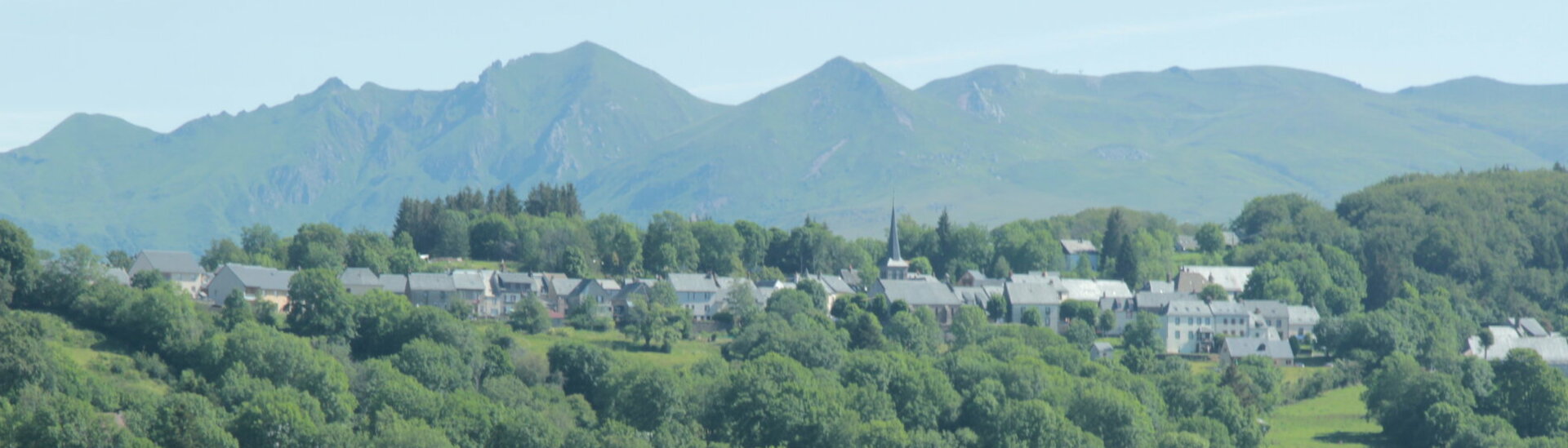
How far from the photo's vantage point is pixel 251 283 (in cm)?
11356

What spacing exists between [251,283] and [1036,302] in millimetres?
47011

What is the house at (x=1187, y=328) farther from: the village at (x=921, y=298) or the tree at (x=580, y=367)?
the tree at (x=580, y=367)

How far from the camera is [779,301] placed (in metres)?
119

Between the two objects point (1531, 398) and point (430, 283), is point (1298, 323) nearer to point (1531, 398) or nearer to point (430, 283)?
point (1531, 398)

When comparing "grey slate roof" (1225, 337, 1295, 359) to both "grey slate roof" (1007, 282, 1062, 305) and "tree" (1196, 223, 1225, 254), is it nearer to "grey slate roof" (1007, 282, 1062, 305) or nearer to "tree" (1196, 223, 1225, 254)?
"grey slate roof" (1007, 282, 1062, 305)

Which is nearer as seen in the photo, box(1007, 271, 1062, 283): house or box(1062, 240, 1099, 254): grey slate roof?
box(1007, 271, 1062, 283): house

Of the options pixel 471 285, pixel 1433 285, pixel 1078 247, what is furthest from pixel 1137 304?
pixel 471 285

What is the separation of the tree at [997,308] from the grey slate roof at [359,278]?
1446 inches

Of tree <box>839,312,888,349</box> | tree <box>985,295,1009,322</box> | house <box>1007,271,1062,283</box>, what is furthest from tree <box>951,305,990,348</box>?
house <box>1007,271,1062,283</box>

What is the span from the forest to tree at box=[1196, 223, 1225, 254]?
24.9 m

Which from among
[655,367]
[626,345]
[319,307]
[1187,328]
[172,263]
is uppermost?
[172,263]

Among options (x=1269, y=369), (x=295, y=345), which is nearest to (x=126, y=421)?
(x=295, y=345)

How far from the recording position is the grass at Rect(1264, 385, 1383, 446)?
315ft

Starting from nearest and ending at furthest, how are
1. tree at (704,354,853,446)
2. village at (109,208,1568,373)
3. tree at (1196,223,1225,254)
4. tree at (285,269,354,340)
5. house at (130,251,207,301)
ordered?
tree at (704,354,853,446) < tree at (285,269,354,340) < village at (109,208,1568,373) < house at (130,251,207,301) < tree at (1196,223,1225,254)
